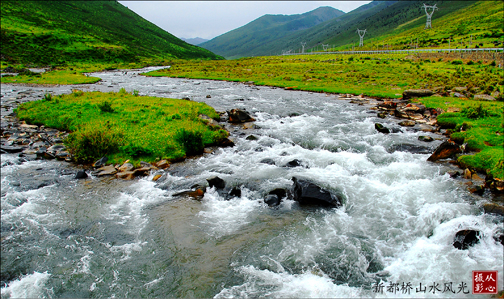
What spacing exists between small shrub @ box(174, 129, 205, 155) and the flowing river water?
1.32 meters

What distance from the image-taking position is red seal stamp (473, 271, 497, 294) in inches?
318

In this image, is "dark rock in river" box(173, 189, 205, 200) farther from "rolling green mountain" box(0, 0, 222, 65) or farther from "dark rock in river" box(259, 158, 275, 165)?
"rolling green mountain" box(0, 0, 222, 65)

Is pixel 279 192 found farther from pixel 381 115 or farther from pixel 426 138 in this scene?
pixel 381 115

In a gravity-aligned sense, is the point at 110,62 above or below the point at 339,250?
above

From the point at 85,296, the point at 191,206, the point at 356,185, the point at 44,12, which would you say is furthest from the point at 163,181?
the point at 44,12

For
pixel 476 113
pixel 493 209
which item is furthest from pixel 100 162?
pixel 476 113

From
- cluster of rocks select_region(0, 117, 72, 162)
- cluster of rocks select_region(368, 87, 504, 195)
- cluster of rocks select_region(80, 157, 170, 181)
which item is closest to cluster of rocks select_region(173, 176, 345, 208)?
cluster of rocks select_region(80, 157, 170, 181)

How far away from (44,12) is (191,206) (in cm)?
20986

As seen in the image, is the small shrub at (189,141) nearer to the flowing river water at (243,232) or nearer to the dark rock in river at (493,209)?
the flowing river water at (243,232)

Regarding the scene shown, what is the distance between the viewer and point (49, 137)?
22.0 metres

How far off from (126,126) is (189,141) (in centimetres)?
625

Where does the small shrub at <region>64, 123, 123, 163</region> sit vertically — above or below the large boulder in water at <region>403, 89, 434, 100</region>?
below

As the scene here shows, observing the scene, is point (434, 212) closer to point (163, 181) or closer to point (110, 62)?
point (163, 181)

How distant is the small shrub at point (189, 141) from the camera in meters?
19.6
